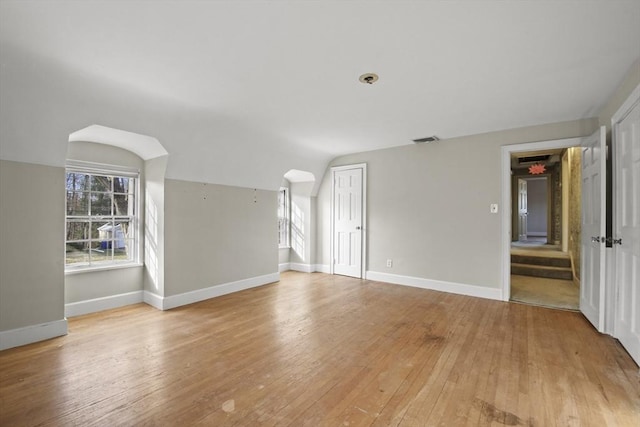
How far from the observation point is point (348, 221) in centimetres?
571

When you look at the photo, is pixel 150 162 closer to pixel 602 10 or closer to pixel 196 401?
pixel 196 401

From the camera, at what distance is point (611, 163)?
2.99 m

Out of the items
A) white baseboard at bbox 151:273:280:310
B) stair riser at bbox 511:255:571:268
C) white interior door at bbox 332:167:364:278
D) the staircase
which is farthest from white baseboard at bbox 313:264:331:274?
stair riser at bbox 511:255:571:268

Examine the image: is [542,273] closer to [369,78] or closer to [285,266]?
[285,266]

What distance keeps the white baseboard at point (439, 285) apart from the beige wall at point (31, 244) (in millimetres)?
4398

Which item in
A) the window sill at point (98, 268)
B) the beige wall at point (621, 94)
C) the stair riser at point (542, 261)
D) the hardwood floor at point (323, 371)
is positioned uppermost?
the beige wall at point (621, 94)

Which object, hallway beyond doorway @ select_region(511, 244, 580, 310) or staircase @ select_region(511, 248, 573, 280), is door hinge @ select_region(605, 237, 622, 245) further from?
staircase @ select_region(511, 248, 573, 280)

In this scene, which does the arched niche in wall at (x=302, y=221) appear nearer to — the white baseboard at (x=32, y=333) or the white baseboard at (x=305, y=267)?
the white baseboard at (x=305, y=267)

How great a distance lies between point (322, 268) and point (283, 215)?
1.44 metres

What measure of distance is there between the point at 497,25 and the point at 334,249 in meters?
4.55

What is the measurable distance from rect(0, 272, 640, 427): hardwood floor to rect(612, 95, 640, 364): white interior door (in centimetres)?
25

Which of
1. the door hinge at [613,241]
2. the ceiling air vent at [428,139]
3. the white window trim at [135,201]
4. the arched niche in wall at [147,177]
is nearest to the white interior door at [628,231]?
the door hinge at [613,241]

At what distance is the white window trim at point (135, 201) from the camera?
3555mm

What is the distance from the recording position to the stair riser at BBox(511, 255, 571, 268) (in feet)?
18.4
